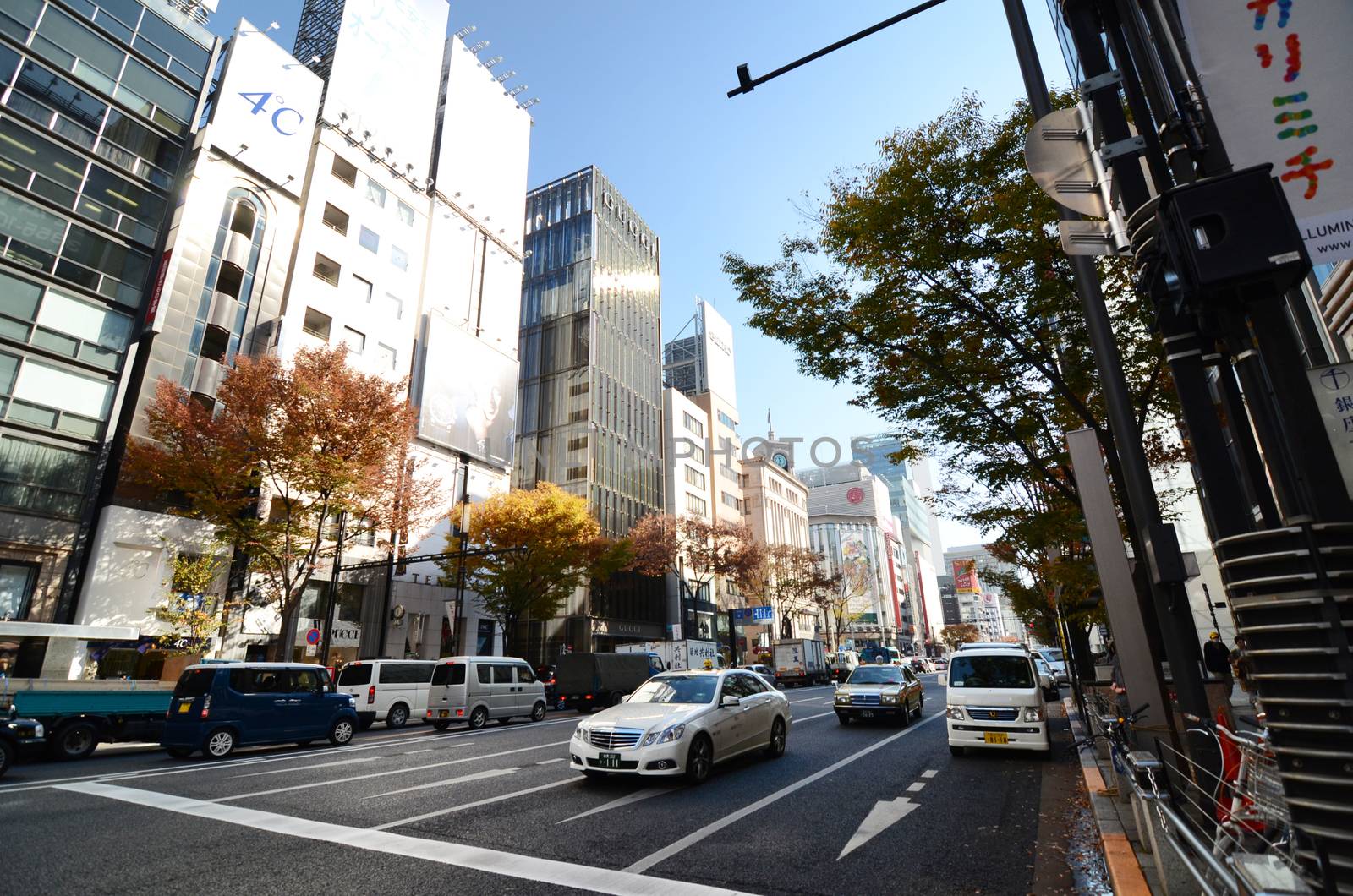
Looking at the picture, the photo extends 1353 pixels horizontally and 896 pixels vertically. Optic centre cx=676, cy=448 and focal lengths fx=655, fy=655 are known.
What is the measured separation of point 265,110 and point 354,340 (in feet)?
38.0

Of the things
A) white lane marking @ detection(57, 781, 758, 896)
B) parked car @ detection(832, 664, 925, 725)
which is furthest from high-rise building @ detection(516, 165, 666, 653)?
white lane marking @ detection(57, 781, 758, 896)

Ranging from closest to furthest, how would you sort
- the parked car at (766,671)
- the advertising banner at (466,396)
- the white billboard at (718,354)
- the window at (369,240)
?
1. the window at (369,240)
2. the advertising banner at (466,396)
3. the parked car at (766,671)
4. the white billboard at (718,354)

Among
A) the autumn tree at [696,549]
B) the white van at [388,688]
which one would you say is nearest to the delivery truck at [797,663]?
the autumn tree at [696,549]

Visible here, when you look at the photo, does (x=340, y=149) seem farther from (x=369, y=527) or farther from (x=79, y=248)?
(x=369, y=527)

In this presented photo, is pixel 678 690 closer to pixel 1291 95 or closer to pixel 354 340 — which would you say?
pixel 1291 95

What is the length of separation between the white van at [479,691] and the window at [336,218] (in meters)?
26.3

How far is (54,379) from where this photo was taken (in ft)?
74.6

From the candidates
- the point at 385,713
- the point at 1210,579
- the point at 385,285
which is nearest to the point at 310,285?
the point at 385,285

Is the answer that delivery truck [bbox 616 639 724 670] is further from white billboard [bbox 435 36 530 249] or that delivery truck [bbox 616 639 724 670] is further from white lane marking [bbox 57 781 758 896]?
white lane marking [bbox 57 781 758 896]

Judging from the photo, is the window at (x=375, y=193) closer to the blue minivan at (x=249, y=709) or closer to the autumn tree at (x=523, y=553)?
the autumn tree at (x=523, y=553)

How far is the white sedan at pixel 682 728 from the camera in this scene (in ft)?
28.7

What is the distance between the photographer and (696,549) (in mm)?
50438

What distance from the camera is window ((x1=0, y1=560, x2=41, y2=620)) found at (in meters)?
20.8

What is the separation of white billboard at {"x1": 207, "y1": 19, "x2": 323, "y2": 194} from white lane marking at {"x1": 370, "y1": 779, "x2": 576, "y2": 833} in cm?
3275
